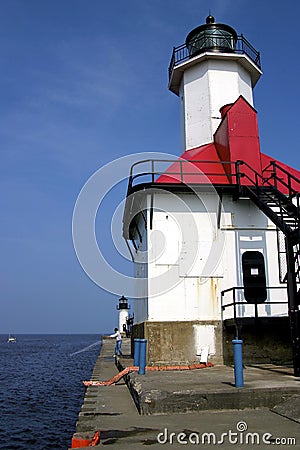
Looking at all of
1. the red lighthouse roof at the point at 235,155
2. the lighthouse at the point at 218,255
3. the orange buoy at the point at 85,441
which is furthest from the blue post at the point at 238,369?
the red lighthouse roof at the point at 235,155

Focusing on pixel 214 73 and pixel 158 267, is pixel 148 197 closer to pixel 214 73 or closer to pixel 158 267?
pixel 158 267

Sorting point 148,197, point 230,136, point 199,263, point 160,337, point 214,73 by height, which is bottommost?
point 160,337

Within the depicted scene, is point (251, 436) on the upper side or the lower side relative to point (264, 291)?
lower

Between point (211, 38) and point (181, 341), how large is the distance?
12.9 m

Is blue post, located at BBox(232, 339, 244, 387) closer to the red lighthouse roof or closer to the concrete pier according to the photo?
the concrete pier

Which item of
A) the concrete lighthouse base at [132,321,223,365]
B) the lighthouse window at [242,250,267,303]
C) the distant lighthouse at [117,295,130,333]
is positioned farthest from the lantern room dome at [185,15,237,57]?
the distant lighthouse at [117,295,130,333]

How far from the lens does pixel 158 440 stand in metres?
5.56

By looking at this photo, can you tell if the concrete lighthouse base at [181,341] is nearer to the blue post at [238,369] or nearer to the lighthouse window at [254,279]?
the lighthouse window at [254,279]

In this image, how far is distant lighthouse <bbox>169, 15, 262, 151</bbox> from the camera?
1817 centimetres

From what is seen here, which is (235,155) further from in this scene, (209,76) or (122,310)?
(122,310)

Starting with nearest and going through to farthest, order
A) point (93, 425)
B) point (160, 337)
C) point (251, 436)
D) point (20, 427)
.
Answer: point (251, 436)
point (93, 425)
point (20, 427)
point (160, 337)

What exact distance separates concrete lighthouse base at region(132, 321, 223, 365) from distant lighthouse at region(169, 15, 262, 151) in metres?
8.02

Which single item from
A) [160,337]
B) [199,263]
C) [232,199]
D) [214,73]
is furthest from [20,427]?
[214,73]

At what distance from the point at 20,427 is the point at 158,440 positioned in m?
7.45
